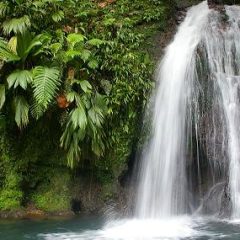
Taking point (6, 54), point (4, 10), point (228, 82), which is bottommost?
point (228, 82)

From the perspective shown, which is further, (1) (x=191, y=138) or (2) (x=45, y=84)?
(1) (x=191, y=138)

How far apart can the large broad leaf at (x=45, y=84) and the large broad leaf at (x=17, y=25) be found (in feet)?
3.07

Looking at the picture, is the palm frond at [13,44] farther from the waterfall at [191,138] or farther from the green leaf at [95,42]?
the waterfall at [191,138]

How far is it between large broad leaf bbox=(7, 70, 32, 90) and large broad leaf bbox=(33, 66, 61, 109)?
131 millimetres

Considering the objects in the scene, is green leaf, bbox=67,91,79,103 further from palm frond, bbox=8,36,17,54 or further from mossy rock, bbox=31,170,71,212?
mossy rock, bbox=31,170,71,212

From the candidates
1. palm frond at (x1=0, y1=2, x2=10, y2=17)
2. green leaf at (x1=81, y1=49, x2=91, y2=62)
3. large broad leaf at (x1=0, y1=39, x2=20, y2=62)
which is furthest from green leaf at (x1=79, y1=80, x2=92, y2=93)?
palm frond at (x1=0, y1=2, x2=10, y2=17)

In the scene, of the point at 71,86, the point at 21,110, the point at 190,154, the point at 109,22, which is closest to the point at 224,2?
the point at 109,22

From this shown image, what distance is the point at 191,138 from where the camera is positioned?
30.0ft

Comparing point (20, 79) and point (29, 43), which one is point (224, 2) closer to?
point (29, 43)

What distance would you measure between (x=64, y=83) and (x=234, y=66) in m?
3.65

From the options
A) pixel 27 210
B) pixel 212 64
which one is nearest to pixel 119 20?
pixel 212 64

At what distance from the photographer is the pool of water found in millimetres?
7352

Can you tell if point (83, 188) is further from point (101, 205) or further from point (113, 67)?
point (113, 67)

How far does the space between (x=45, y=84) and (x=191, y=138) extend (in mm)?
3026
